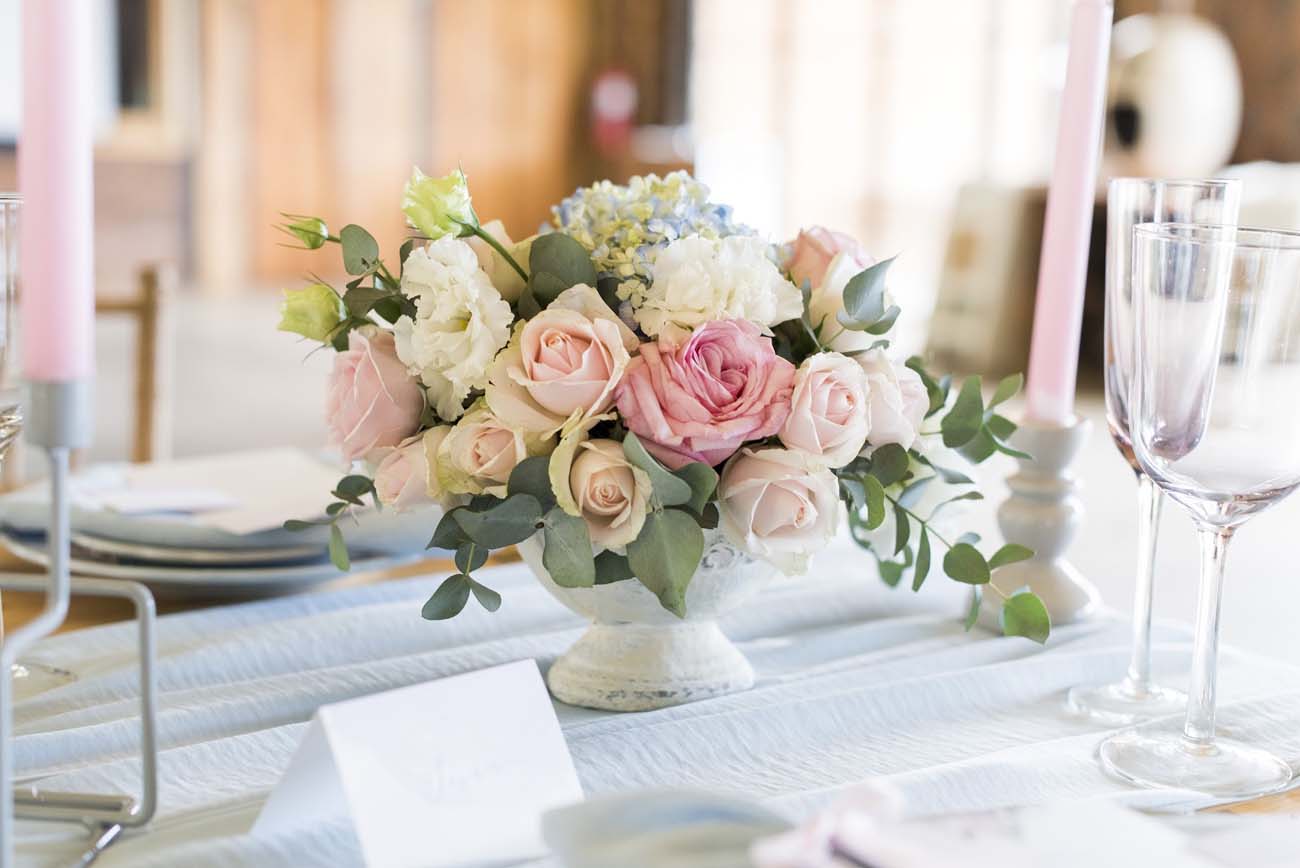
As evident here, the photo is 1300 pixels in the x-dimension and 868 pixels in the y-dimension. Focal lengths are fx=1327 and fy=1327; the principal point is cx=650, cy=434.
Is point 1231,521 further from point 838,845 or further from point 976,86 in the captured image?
point 976,86

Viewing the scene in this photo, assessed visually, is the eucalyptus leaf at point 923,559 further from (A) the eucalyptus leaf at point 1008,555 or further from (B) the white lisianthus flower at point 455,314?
(B) the white lisianthus flower at point 455,314

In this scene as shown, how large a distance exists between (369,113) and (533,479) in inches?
251

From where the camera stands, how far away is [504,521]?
633 millimetres

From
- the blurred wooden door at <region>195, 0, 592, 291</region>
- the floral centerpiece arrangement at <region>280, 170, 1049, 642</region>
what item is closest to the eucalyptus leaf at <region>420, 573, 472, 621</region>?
the floral centerpiece arrangement at <region>280, 170, 1049, 642</region>

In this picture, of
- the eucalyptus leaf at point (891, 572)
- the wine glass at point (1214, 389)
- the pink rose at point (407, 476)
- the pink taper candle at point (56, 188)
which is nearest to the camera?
the pink taper candle at point (56, 188)

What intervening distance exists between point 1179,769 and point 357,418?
1.45 ft

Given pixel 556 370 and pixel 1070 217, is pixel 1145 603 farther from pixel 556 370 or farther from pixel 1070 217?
pixel 556 370

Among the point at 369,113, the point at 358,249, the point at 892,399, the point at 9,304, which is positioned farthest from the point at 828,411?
the point at 369,113

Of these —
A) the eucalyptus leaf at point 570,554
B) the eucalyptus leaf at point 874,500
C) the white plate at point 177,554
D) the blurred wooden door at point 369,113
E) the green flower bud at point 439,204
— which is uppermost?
the blurred wooden door at point 369,113

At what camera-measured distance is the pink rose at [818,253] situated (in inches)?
28.9

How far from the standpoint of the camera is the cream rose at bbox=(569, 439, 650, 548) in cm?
62

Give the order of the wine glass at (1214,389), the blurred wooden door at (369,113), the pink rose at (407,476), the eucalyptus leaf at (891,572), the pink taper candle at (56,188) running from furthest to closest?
the blurred wooden door at (369,113) < the eucalyptus leaf at (891,572) < the pink rose at (407,476) < the wine glass at (1214,389) < the pink taper candle at (56,188)

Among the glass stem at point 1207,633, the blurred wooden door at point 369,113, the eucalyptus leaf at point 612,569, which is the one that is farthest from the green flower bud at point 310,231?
the blurred wooden door at point 369,113

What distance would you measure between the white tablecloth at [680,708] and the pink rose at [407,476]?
13 centimetres
